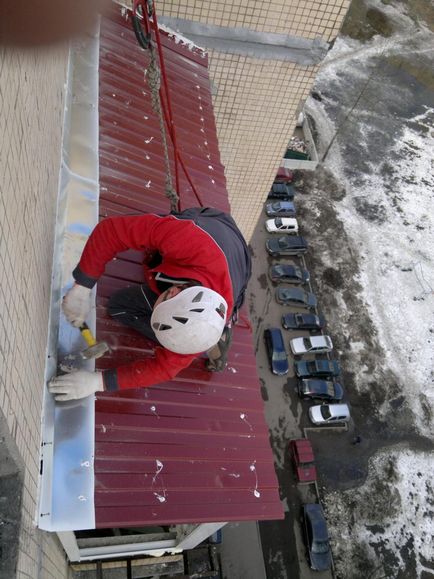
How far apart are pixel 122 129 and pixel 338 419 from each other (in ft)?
38.6

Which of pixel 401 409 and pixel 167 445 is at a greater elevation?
pixel 167 445

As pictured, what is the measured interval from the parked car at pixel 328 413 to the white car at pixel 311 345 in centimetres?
195

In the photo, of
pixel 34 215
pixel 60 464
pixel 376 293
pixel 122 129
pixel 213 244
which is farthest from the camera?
pixel 376 293

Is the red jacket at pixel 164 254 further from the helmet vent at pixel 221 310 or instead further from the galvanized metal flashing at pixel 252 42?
the galvanized metal flashing at pixel 252 42

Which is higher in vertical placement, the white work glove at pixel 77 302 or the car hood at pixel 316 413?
the white work glove at pixel 77 302

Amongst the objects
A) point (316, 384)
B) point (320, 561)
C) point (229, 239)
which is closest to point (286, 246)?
point (316, 384)

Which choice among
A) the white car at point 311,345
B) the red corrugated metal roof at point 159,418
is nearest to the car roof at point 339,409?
the white car at point 311,345

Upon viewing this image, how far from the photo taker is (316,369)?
15570mm

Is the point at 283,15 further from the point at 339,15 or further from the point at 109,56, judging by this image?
the point at 109,56

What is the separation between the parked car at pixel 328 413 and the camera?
14703mm

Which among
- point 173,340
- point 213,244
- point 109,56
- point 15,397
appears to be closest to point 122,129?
point 109,56

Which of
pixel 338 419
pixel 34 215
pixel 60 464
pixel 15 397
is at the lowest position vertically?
pixel 338 419

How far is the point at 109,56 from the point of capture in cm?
700

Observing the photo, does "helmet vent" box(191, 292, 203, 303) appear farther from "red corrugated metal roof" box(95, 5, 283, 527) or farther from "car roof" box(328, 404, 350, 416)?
"car roof" box(328, 404, 350, 416)
